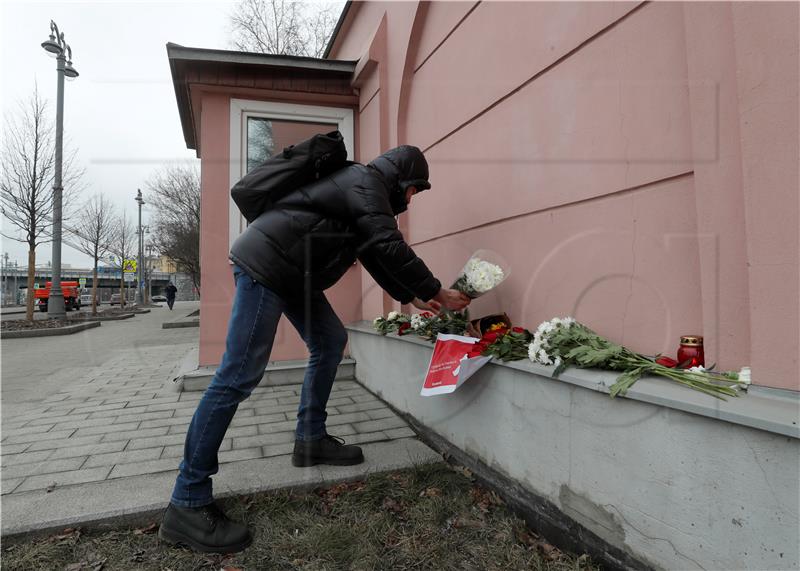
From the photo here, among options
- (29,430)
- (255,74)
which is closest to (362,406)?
(29,430)

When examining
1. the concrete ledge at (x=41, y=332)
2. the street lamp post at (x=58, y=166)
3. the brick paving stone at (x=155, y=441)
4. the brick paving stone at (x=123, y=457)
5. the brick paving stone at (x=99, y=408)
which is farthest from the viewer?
the street lamp post at (x=58, y=166)

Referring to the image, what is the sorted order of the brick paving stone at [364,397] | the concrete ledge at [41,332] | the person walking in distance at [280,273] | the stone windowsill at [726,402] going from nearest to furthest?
the stone windowsill at [726,402] → the person walking in distance at [280,273] → the brick paving stone at [364,397] → the concrete ledge at [41,332]

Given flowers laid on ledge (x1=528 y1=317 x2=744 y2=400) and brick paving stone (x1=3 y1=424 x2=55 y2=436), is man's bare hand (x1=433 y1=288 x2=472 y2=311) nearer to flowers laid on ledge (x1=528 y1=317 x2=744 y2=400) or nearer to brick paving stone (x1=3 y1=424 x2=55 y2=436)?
flowers laid on ledge (x1=528 y1=317 x2=744 y2=400)

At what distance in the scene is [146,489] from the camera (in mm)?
2285

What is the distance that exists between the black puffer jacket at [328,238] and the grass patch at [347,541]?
1.07 m

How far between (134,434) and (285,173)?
242 cm

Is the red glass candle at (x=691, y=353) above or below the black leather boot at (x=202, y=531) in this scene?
above

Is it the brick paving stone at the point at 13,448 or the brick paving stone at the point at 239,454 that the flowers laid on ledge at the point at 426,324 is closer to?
the brick paving stone at the point at 239,454

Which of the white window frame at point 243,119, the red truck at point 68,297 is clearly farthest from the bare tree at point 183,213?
the white window frame at point 243,119

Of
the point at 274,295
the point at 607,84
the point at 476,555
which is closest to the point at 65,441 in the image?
the point at 274,295

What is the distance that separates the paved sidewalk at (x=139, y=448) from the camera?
218 cm

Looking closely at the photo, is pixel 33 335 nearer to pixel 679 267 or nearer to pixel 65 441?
pixel 65 441

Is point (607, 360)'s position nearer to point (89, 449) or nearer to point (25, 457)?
point (89, 449)

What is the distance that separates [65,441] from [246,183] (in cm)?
245
